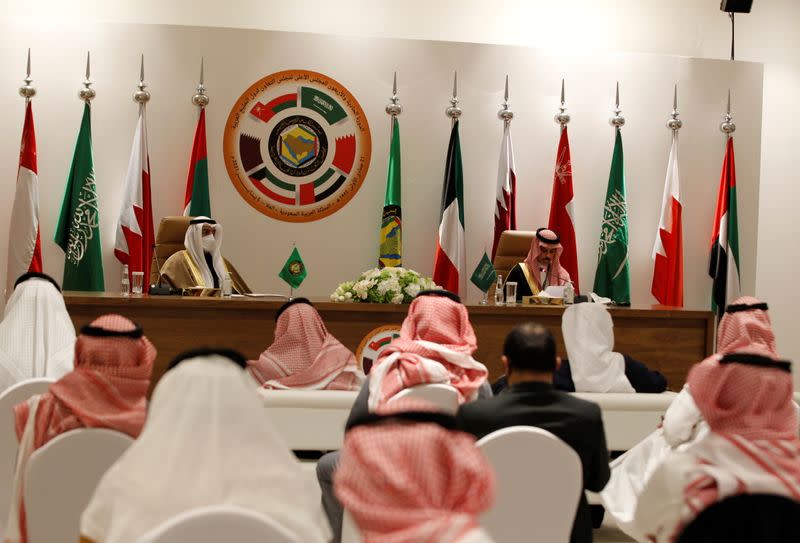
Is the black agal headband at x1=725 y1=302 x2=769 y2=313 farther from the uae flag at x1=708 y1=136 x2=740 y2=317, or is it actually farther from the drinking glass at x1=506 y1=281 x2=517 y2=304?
the uae flag at x1=708 y1=136 x2=740 y2=317

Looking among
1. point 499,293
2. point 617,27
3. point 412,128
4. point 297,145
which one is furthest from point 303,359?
point 617,27

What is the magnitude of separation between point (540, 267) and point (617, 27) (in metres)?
2.97

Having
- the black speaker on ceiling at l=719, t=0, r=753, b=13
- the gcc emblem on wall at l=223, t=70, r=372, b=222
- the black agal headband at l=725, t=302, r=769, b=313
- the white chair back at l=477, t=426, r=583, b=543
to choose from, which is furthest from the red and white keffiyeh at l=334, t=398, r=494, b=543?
the black speaker on ceiling at l=719, t=0, r=753, b=13

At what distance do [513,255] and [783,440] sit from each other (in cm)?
578

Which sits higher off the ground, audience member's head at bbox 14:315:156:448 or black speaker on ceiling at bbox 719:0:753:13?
black speaker on ceiling at bbox 719:0:753:13

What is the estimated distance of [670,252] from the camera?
828cm

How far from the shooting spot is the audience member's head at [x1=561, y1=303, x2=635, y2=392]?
15.6 feet

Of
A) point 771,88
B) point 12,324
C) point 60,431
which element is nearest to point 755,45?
point 771,88

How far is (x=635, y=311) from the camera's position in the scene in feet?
19.6

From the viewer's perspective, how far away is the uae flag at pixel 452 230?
7996 millimetres

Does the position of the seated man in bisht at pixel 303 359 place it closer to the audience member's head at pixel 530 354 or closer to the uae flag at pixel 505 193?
the audience member's head at pixel 530 354

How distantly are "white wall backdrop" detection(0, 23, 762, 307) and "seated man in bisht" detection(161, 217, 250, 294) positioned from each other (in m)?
0.93

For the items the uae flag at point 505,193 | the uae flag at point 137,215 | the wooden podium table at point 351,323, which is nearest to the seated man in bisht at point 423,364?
the wooden podium table at point 351,323

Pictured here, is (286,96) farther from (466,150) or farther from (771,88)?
(771,88)
